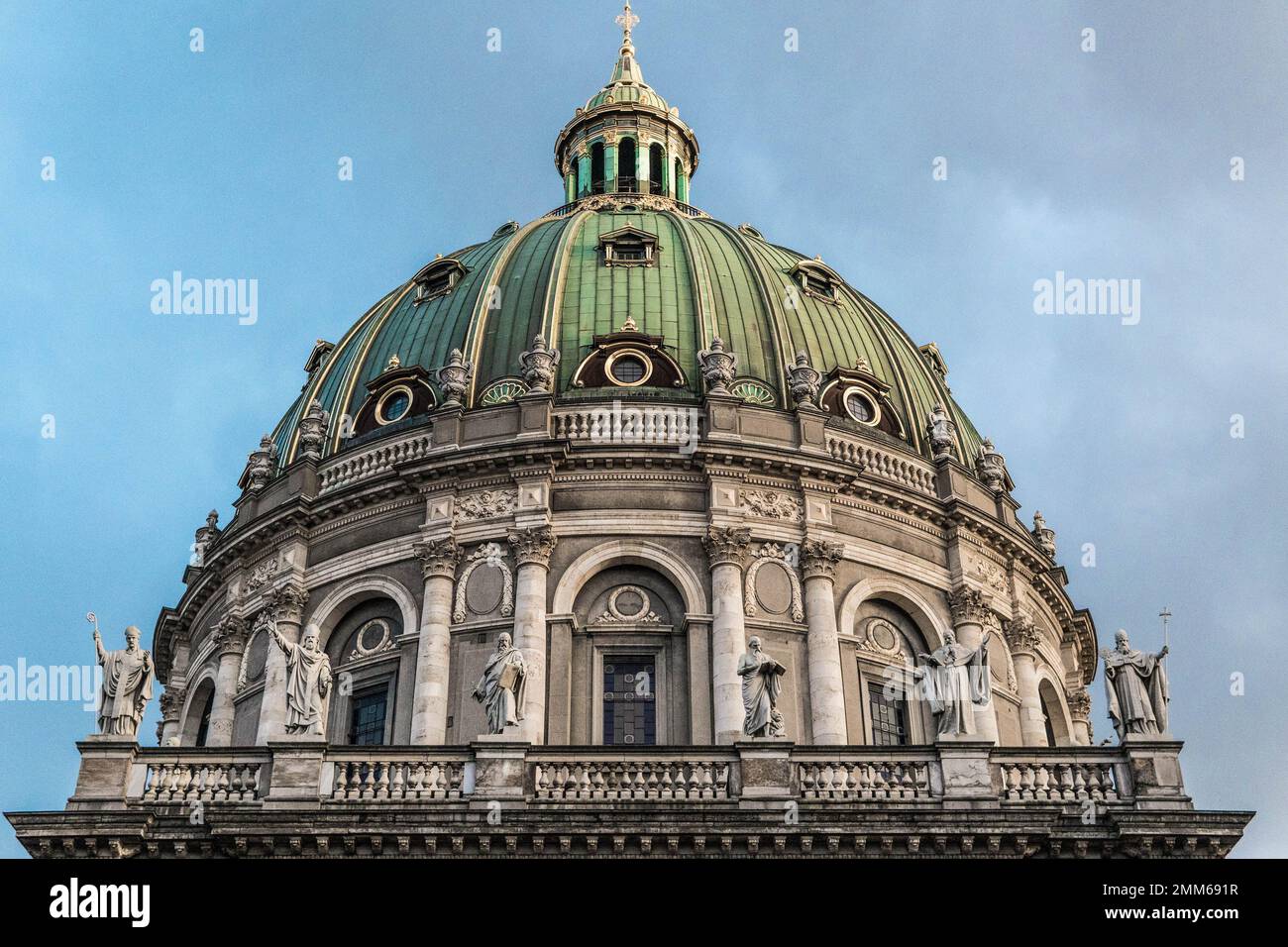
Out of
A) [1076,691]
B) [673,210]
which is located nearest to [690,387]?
[673,210]

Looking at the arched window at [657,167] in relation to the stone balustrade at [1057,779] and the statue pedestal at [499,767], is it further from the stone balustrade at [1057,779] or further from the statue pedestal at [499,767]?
the stone balustrade at [1057,779]

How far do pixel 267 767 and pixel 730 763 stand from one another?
811cm

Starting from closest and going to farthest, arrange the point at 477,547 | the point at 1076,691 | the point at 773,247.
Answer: the point at 477,547 → the point at 1076,691 → the point at 773,247

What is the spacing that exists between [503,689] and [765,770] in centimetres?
478

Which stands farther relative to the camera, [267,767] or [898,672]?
[898,672]

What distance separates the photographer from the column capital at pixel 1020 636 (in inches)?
1512

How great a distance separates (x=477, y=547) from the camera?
35438 millimetres

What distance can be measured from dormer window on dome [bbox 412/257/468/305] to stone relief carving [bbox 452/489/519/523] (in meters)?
9.22

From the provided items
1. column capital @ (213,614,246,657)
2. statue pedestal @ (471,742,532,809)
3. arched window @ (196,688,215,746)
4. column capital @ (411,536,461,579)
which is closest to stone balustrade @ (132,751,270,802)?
statue pedestal @ (471,742,532,809)

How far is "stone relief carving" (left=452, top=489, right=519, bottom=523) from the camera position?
35.7 m

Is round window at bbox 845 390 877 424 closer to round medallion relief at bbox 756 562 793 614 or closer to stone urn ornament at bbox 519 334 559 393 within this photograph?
round medallion relief at bbox 756 562 793 614
